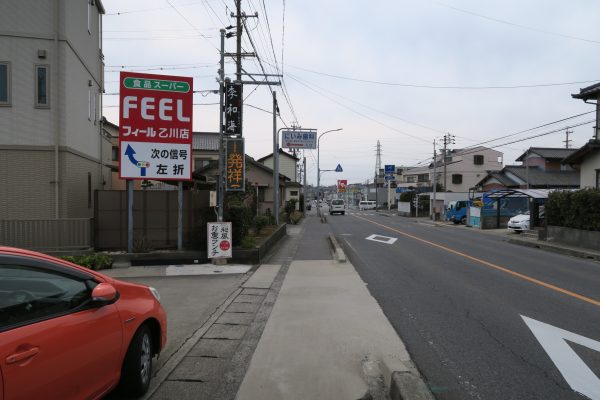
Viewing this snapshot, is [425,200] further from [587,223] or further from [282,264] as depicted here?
[282,264]

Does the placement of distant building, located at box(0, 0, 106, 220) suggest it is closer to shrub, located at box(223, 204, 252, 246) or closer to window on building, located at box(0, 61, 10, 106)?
window on building, located at box(0, 61, 10, 106)

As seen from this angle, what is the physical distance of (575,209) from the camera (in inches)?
727

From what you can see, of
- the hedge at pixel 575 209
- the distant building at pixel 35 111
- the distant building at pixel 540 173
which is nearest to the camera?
the distant building at pixel 35 111

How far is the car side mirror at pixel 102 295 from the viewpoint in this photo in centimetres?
345

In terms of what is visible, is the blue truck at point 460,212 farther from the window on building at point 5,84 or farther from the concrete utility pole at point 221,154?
the window on building at point 5,84

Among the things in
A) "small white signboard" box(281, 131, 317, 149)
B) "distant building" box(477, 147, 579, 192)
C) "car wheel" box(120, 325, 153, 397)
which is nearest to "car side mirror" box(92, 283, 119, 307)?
"car wheel" box(120, 325, 153, 397)

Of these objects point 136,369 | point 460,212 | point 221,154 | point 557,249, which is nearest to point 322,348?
point 136,369

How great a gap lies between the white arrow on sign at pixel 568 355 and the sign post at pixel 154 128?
925 centimetres

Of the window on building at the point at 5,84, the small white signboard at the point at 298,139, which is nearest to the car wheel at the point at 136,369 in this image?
the window on building at the point at 5,84

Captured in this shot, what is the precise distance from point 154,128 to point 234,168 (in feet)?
9.24

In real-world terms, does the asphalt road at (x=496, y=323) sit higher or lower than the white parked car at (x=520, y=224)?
lower

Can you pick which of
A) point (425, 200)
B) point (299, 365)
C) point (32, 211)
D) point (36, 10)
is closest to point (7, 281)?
point (299, 365)

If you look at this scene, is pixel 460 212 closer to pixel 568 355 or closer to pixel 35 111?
pixel 35 111

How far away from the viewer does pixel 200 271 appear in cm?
1146
